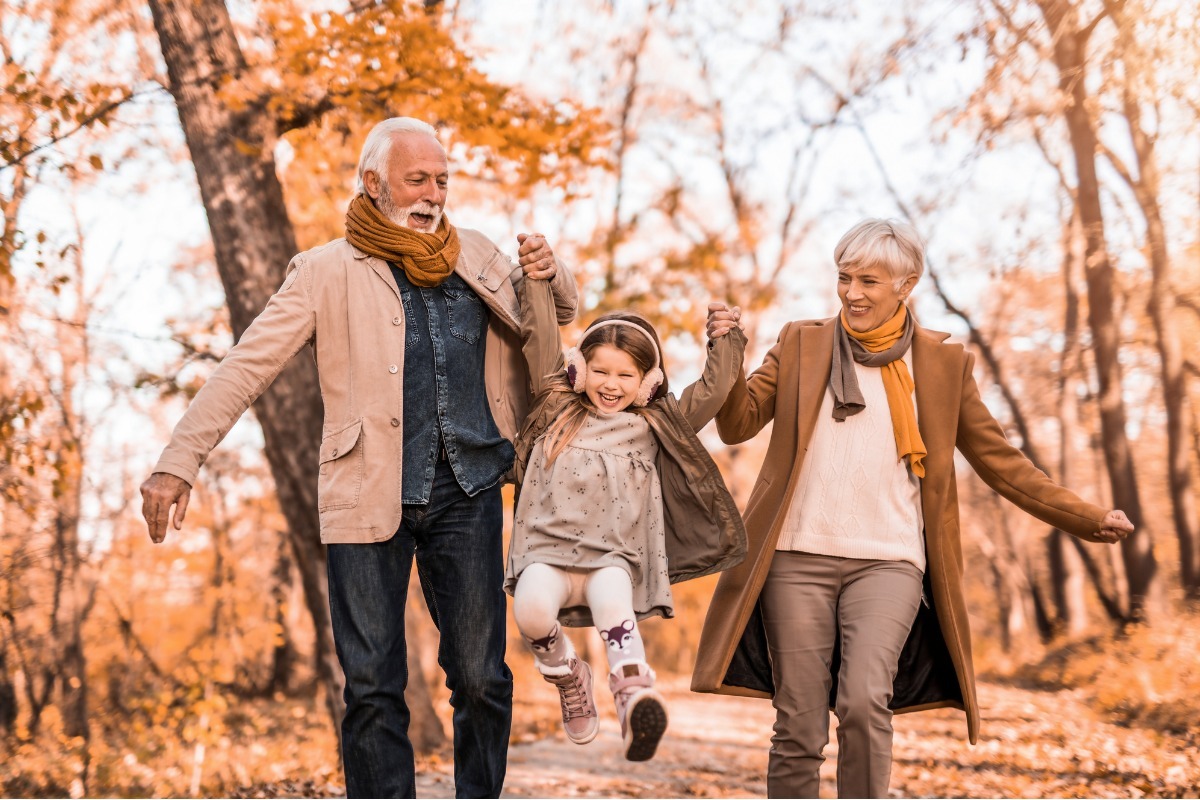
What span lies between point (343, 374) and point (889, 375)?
192 centimetres

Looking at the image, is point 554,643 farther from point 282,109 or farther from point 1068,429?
point 1068,429

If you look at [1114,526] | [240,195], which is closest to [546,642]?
[1114,526]

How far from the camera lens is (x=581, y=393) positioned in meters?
4.05

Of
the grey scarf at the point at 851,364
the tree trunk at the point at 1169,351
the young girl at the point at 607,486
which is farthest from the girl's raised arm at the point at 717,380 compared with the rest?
the tree trunk at the point at 1169,351

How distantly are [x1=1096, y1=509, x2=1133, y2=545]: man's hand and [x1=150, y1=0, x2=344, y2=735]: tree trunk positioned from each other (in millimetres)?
4966

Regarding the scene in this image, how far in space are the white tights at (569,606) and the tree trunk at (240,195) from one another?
13.7 ft

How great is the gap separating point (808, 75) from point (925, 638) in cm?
1517

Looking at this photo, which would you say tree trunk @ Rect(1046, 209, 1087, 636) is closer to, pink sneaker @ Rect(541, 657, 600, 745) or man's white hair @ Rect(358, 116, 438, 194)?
man's white hair @ Rect(358, 116, 438, 194)

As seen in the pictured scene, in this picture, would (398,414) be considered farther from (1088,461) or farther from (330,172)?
(1088,461)

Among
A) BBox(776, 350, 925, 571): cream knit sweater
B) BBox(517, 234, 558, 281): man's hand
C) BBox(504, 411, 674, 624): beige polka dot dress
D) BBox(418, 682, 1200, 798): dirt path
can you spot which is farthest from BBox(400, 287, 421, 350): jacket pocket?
BBox(418, 682, 1200, 798): dirt path

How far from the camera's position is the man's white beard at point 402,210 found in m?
→ 3.87

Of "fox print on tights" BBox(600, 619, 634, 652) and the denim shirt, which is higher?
the denim shirt

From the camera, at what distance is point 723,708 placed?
17.0 metres

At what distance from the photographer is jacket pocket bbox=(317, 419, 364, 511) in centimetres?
371
